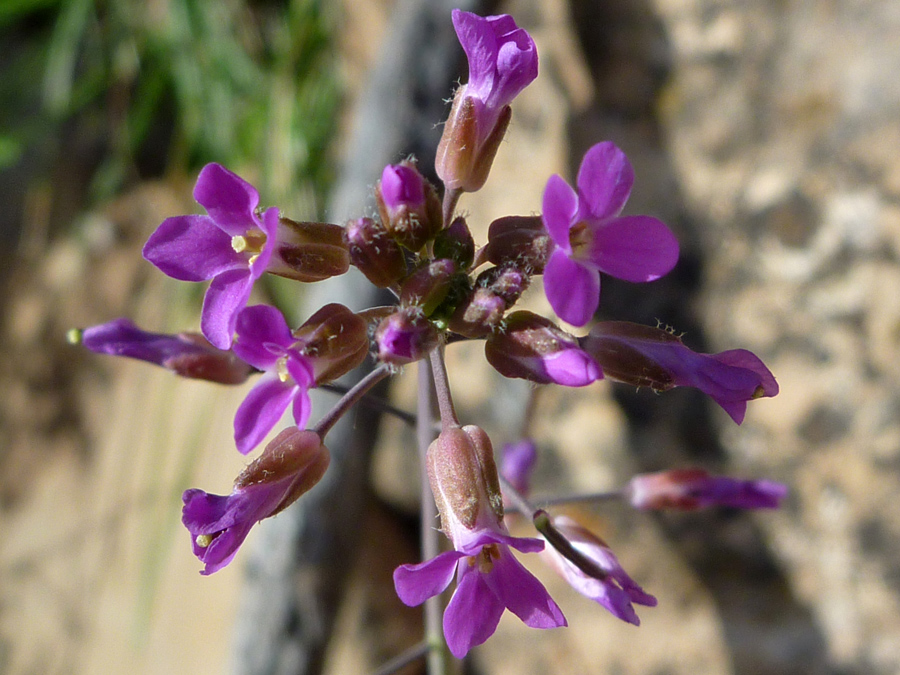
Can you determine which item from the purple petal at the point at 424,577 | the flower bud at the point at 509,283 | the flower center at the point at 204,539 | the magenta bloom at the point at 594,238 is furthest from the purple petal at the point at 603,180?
the flower center at the point at 204,539

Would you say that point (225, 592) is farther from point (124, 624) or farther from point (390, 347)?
point (390, 347)

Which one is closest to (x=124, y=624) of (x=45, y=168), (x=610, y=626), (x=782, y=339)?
(x=610, y=626)

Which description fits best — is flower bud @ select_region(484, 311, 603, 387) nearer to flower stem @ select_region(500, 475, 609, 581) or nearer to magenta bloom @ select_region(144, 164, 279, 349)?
flower stem @ select_region(500, 475, 609, 581)

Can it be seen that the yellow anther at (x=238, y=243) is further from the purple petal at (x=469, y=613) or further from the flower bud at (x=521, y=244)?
the purple petal at (x=469, y=613)

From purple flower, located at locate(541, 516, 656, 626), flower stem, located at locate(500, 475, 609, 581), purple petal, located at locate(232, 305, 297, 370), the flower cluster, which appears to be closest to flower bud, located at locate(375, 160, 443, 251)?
the flower cluster

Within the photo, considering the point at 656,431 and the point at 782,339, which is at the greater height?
the point at 782,339
